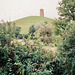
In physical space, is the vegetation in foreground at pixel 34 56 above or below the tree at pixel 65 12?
below

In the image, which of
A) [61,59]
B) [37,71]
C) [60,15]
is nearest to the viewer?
[37,71]

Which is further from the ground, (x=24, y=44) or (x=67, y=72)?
(x=24, y=44)

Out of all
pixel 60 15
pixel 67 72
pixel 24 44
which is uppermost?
pixel 60 15

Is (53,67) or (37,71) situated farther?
(53,67)

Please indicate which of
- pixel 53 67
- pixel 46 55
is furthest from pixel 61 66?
pixel 46 55

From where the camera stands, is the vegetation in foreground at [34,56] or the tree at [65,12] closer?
the vegetation in foreground at [34,56]

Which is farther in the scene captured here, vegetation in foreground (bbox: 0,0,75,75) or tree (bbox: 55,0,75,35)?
tree (bbox: 55,0,75,35)

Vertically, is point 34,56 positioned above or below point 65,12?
below

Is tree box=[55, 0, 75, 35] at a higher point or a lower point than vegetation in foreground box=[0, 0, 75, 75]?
higher

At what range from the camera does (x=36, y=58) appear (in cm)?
287

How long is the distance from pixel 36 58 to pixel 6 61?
861 millimetres

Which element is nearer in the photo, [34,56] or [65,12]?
[34,56]

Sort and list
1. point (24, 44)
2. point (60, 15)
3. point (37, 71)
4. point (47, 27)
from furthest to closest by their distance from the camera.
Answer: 1. point (47, 27)
2. point (60, 15)
3. point (24, 44)
4. point (37, 71)

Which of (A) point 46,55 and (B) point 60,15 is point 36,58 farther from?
(B) point 60,15
